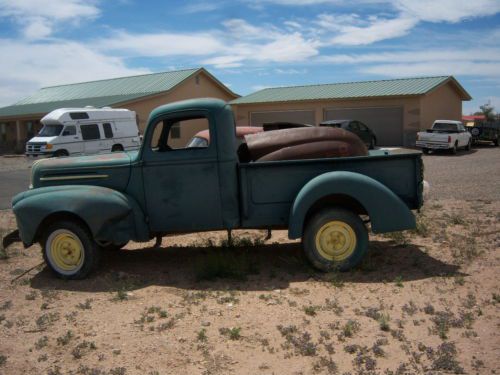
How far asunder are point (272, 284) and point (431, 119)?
27211mm

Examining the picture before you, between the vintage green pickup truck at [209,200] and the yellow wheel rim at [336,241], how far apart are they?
1cm

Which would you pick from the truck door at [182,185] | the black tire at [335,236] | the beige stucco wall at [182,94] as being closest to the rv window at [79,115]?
the beige stucco wall at [182,94]

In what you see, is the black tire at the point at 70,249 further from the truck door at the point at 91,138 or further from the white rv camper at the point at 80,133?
the truck door at the point at 91,138

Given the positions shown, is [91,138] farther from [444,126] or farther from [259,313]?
[259,313]

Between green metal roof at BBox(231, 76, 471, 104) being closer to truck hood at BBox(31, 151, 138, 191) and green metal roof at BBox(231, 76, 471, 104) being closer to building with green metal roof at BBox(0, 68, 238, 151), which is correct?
building with green metal roof at BBox(0, 68, 238, 151)

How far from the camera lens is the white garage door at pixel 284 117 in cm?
3319

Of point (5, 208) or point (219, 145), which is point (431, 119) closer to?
point (5, 208)

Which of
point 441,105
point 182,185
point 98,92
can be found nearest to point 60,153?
point 98,92

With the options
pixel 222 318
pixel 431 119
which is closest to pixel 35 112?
pixel 431 119

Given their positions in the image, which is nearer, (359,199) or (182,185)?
(359,199)

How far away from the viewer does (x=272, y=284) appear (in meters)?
6.05

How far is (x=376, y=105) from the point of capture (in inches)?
1201

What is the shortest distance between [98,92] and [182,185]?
33.4m

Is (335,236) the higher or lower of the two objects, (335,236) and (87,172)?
the lower
